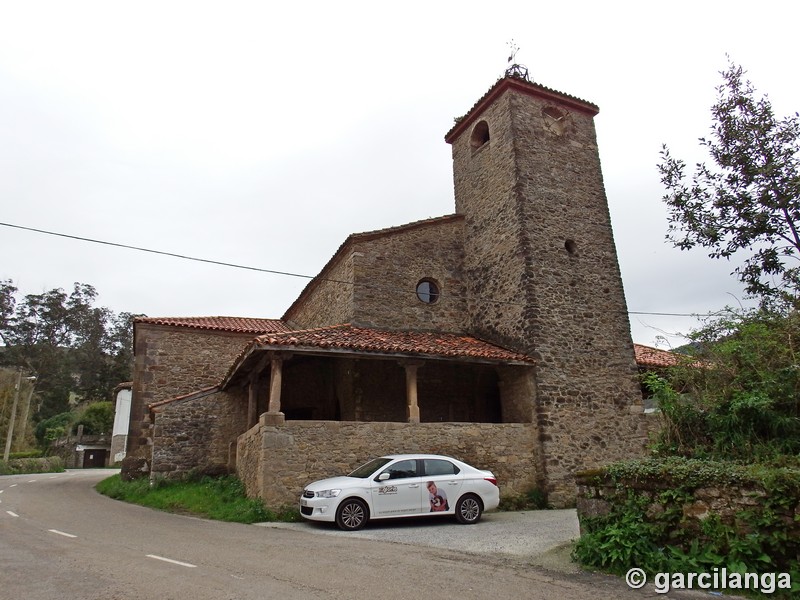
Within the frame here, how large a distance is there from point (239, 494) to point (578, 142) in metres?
13.5

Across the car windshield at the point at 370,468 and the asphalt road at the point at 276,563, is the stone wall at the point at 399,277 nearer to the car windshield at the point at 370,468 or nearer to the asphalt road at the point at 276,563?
the car windshield at the point at 370,468

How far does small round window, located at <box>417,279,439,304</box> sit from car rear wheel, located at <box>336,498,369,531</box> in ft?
24.7

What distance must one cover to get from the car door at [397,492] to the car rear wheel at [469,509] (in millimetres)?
793

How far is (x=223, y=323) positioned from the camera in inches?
733

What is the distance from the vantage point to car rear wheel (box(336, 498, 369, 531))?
8766mm

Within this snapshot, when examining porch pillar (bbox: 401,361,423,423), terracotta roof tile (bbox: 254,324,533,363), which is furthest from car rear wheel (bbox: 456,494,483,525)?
terracotta roof tile (bbox: 254,324,533,363)

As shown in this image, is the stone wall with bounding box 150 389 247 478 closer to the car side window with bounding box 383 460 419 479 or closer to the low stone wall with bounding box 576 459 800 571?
the car side window with bounding box 383 460 419 479

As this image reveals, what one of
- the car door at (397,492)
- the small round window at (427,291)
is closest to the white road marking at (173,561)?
the car door at (397,492)

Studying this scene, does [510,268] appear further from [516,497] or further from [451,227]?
[516,497]

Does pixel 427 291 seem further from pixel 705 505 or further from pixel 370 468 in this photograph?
pixel 705 505

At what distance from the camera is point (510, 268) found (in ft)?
47.5

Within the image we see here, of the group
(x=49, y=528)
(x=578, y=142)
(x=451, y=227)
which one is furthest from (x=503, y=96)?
(x=49, y=528)

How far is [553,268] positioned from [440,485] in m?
7.18

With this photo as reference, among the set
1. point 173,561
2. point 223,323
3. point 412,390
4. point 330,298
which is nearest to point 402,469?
point 412,390
